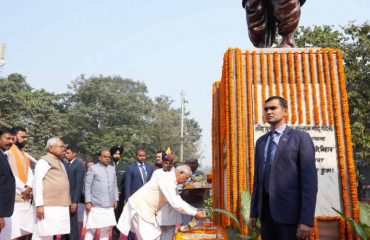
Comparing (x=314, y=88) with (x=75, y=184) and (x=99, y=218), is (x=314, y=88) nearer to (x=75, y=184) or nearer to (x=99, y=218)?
(x=99, y=218)

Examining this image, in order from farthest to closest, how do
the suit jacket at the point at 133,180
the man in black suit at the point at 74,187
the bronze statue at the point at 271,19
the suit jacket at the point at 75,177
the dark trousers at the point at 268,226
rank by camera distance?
1. the suit jacket at the point at 133,180
2. the suit jacket at the point at 75,177
3. the man in black suit at the point at 74,187
4. the bronze statue at the point at 271,19
5. the dark trousers at the point at 268,226

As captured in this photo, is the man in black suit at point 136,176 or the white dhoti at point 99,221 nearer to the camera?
the white dhoti at point 99,221

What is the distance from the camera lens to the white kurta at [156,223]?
4312mm

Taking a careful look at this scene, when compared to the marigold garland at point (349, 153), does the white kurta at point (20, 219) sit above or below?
below

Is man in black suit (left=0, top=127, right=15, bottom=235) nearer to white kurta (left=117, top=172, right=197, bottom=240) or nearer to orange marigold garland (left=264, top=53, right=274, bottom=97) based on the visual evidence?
white kurta (left=117, top=172, right=197, bottom=240)

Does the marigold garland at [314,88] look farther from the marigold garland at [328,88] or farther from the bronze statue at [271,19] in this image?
the bronze statue at [271,19]

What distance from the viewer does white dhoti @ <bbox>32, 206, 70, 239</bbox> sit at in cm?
501

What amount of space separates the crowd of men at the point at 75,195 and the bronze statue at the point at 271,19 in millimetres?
2108

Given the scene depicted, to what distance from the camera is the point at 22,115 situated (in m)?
36.8

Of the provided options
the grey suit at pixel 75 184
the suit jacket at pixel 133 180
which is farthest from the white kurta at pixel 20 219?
the suit jacket at pixel 133 180

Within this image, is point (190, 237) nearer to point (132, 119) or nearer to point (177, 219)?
point (177, 219)

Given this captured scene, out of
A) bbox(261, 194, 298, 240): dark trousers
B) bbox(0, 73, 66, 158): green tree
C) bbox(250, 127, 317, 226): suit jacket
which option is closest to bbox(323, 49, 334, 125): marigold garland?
bbox(250, 127, 317, 226): suit jacket

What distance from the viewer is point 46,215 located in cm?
510

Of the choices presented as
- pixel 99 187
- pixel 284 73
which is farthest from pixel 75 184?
pixel 284 73
